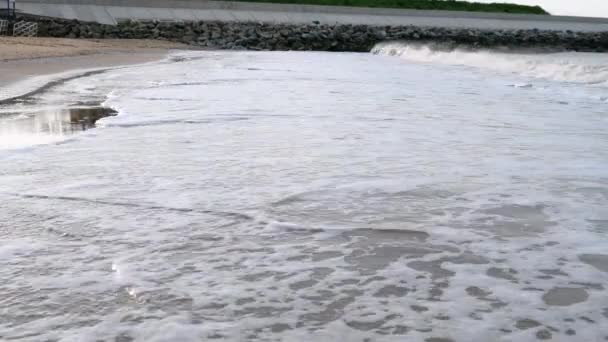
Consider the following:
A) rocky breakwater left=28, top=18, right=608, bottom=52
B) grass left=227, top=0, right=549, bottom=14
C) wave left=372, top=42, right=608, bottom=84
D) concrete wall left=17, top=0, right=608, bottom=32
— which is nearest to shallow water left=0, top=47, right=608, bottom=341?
wave left=372, top=42, right=608, bottom=84

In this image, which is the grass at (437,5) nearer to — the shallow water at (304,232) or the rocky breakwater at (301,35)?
the rocky breakwater at (301,35)

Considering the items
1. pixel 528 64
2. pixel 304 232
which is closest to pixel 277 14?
pixel 528 64

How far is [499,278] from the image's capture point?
1.92 meters

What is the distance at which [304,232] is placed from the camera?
7.61 feet

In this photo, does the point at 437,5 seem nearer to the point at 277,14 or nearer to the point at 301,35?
the point at 277,14

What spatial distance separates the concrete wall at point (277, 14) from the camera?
95.5 ft

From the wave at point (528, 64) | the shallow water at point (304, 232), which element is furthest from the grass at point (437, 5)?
the shallow water at point (304, 232)

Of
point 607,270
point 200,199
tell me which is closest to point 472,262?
point 607,270

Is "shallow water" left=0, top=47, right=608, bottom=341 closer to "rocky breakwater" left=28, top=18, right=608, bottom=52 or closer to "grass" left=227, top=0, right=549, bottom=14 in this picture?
"rocky breakwater" left=28, top=18, right=608, bottom=52

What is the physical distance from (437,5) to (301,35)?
1758 centimetres

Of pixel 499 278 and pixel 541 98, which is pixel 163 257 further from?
pixel 541 98

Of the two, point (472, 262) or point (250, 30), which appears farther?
point (250, 30)

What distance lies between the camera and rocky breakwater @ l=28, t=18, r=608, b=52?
2531 cm

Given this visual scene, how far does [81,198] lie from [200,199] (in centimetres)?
43
